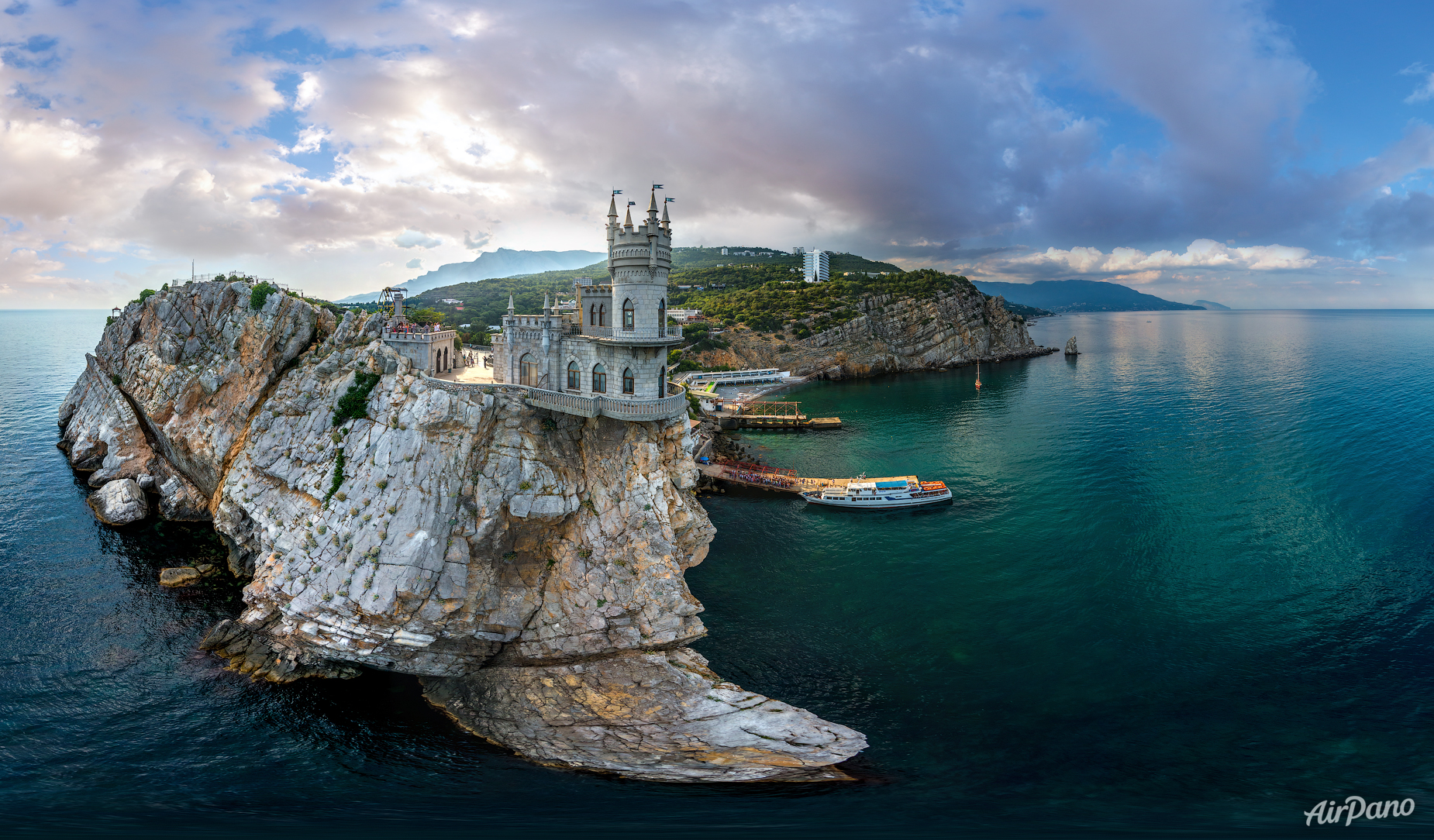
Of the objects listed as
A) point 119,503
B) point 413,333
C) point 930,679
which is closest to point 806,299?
point 413,333

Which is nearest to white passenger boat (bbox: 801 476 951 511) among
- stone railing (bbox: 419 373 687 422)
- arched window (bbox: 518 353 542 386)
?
stone railing (bbox: 419 373 687 422)

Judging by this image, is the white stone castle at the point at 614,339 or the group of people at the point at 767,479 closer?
the white stone castle at the point at 614,339

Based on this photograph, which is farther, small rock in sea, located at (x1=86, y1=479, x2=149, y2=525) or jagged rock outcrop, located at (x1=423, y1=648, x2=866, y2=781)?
small rock in sea, located at (x1=86, y1=479, x2=149, y2=525)

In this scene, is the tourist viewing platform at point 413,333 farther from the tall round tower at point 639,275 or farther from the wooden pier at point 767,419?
the wooden pier at point 767,419

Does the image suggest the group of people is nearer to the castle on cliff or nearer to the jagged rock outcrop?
the castle on cliff

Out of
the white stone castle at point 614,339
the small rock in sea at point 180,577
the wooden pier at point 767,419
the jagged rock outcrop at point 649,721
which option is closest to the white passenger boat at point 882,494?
the white stone castle at point 614,339

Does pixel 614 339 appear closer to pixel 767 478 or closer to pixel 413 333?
pixel 413 333
